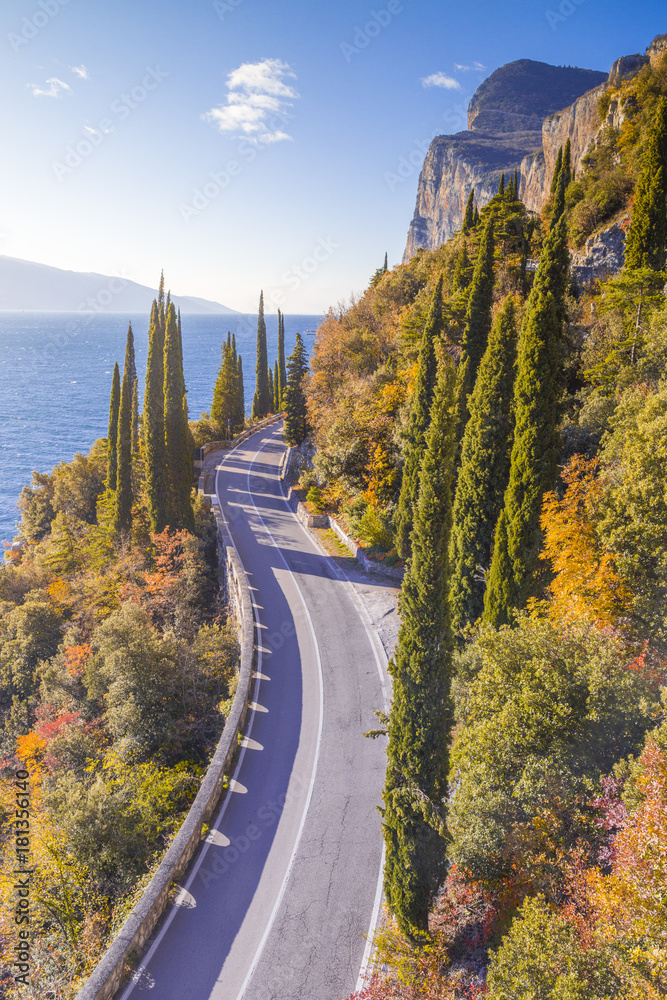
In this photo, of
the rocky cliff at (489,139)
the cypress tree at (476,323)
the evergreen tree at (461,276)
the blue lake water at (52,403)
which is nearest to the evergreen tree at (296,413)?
the evergreen tree at (461,276)

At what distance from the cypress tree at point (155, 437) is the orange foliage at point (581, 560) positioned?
951 inches

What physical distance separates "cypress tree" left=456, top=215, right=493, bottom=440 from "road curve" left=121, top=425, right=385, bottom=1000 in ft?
35.5

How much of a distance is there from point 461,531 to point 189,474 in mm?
20768

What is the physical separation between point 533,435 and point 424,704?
9.09 m

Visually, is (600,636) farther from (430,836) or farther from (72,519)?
(72,519)

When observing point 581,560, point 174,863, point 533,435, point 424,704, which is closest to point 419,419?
point 533,435

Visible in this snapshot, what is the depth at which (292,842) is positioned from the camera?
1323 cm

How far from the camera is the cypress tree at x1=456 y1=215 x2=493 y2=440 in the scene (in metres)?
22.5

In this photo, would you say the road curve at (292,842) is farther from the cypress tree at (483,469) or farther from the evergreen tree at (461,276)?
the evergreen tree at (461,276)

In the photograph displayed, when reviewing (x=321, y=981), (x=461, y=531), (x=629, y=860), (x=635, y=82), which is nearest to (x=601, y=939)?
(x=629, y=860)

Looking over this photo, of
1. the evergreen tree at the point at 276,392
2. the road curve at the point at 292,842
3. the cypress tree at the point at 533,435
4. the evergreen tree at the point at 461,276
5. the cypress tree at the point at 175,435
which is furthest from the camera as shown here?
the evergreen tree at the point at 276,392

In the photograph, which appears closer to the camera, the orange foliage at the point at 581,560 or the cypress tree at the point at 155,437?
the orange foliage at the point at 581,560

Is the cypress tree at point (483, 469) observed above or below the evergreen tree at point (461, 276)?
below

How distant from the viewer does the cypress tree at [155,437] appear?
32531 mm
